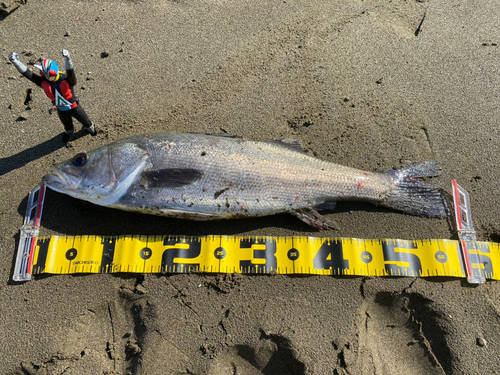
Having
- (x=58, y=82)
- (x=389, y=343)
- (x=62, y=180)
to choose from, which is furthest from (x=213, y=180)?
(x=389, y=343)

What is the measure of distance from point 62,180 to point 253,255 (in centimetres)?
255

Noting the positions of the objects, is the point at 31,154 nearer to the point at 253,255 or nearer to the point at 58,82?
the point at 58,82

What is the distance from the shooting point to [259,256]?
133 inches

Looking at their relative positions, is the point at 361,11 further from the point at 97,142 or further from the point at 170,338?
the point at 170,338

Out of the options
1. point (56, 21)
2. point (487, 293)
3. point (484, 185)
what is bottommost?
point (487, 293)

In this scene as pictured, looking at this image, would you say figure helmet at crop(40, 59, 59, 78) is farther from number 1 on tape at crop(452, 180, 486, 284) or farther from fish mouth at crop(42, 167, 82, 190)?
number 1 on tape at crop(452, 180, 486, 284)

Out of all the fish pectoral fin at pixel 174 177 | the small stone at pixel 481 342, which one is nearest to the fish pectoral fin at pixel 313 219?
the fish pectoral fin at pixel 174 177

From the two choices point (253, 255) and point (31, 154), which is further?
point (31, 154)

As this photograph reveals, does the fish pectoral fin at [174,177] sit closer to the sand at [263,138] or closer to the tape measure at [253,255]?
the sand at [263,138]

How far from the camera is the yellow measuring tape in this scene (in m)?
3.30

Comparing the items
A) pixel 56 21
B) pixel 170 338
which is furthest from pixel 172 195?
pixel 56 21

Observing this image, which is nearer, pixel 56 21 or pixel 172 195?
pixel 172 195

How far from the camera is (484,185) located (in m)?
3.76

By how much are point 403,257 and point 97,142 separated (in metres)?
4.62
